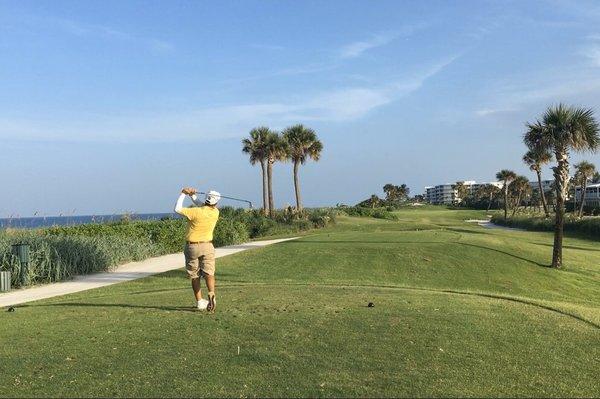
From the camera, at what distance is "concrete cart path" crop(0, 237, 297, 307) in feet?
43.9

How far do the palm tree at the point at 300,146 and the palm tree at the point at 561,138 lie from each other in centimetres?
2724

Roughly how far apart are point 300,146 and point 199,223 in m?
40.8

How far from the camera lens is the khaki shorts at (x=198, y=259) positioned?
885 cm

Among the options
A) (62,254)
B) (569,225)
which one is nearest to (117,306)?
(62,254)

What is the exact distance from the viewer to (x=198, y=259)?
895 centimetres

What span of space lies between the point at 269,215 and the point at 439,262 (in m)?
26.1

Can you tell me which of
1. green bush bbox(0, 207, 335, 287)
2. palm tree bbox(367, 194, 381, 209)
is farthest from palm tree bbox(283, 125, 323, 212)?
palm tree bbox(367, 194, 381, 209)

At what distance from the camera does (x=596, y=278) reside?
2148 centimetres

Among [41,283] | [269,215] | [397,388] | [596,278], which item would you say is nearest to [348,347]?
[397,388]

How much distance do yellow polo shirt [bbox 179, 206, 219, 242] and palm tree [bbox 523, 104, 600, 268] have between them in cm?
1801

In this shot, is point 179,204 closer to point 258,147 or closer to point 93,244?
point 93,244

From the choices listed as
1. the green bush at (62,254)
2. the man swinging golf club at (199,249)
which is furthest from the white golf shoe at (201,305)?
the green bush at (62,254)

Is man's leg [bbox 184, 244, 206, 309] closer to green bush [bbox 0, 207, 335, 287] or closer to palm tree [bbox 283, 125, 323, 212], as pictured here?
green bush [bbox 0, 207, 335, 287]

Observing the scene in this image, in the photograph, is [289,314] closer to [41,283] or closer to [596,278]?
[41,283]
